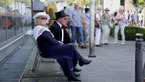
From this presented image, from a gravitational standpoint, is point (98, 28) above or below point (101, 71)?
above

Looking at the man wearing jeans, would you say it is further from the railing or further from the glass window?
the railing

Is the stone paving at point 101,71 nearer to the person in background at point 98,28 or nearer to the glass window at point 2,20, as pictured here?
the glass window at point 2,20

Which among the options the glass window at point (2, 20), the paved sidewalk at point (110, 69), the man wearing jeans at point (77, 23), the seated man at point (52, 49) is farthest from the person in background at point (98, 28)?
the seated man at point (52, 49)

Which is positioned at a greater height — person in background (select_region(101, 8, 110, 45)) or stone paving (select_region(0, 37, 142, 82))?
person in background (select_region(101, 8, 110, 45))

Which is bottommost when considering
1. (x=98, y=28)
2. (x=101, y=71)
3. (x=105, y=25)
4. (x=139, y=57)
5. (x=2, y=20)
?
(x=101, y=71)

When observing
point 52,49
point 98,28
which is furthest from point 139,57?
point 98,28

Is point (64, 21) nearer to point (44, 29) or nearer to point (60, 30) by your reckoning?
point (60, 30)

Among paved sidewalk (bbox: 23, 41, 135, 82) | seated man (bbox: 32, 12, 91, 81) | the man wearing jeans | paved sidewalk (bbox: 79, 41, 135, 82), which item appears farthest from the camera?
the man wearing jeans

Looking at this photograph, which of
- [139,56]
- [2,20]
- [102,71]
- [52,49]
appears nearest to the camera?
[139,56]

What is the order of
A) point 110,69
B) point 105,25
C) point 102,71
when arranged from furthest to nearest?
point 105,25 → point 110,69 → point 102,71

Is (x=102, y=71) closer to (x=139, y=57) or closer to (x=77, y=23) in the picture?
(x=139, y=57)

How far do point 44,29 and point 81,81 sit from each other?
126cm

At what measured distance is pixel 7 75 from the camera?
7.51 m

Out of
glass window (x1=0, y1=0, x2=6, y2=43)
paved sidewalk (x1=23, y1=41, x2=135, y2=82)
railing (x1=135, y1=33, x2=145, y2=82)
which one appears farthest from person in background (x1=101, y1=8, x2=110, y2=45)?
railing (x1=135, y1=33, x2=145, y2=82)
